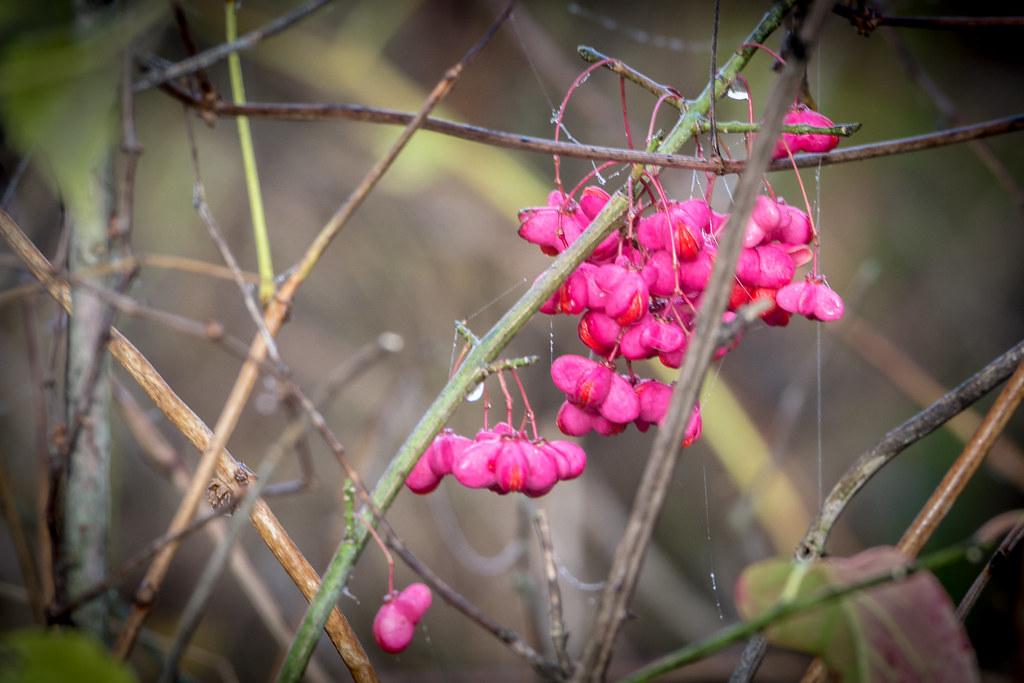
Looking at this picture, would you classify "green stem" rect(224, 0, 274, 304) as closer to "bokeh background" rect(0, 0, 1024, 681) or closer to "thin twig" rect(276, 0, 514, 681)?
"thin twig" rect(276, 0, 514, 681)

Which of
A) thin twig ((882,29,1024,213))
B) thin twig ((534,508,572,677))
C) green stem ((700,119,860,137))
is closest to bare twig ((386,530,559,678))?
thin twig ((534,508,572,677))

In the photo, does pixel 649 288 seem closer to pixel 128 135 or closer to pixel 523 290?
pixel 128 135

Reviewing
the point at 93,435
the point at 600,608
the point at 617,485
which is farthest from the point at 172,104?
the point at 600,608

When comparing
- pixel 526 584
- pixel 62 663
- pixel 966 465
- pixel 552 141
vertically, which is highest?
pixel 552 141

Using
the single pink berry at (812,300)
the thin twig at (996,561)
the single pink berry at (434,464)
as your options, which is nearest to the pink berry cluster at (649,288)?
the single pink berry at (812,300)

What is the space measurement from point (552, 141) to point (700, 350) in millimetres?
227

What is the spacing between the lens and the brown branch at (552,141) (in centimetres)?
54

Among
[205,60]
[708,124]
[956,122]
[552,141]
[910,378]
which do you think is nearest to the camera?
[205,60]

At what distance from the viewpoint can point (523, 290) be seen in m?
2.07

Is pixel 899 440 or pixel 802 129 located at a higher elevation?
pixel 802 129

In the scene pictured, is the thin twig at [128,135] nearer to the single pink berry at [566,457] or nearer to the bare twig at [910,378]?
the single pink berry at [566,457]

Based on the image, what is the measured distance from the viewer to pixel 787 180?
6.97ft

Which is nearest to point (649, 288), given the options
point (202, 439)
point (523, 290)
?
point (202, 439)

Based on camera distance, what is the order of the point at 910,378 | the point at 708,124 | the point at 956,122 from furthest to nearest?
1. the point at 910,378
2. the point at 956,122
3. the point at 708,124
